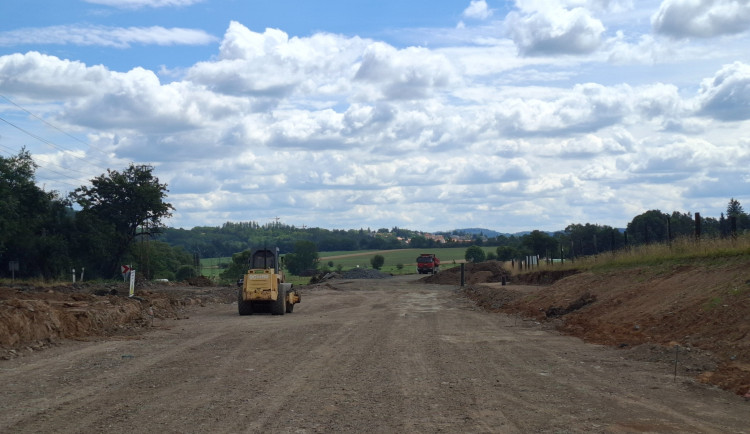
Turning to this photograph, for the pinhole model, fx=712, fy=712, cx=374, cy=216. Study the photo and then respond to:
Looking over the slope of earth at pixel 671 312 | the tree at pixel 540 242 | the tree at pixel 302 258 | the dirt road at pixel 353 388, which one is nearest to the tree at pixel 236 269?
the tree at pixel 302 258

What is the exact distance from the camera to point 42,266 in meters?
65.8

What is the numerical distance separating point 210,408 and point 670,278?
15472 millimetres

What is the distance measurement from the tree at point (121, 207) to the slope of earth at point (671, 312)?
55.6 m

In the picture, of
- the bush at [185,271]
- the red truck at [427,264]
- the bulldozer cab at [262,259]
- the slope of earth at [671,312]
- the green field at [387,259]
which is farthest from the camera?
the green field at [387,259]

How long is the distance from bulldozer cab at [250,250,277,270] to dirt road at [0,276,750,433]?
10.7m

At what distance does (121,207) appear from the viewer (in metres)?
74.1

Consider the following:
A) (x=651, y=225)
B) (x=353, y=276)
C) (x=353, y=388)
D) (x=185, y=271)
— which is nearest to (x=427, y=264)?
(x=353, y=276)

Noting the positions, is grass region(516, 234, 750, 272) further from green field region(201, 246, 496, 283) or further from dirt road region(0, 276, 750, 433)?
green field region(201, 246, 496, 283)

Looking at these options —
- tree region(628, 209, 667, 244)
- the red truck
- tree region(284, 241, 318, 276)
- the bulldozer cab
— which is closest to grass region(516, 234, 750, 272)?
the bulldozer cab

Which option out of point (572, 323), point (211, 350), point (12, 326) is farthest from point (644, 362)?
point (12, 326)

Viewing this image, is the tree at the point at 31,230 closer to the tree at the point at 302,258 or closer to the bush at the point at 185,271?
the bush at the point at 185,271

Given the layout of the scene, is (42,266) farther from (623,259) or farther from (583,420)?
(583,420)

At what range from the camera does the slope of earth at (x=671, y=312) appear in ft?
41.5

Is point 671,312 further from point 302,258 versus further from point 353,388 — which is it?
point 302,258
